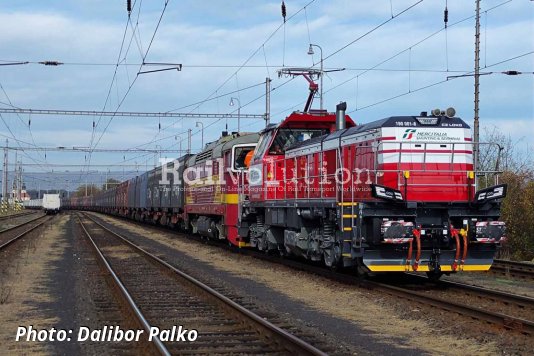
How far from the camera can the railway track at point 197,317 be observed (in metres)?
7.49

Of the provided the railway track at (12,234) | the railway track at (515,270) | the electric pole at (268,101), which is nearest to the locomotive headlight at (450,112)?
the railway track at (515,270)

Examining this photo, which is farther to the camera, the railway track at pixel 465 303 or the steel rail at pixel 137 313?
the railway track at pixel 465 303

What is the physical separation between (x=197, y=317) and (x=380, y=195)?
398 cm

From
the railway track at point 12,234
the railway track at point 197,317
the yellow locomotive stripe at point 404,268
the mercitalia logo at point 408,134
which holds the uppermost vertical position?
the mercitalia logo at point 408,134

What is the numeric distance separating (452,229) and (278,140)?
665cm

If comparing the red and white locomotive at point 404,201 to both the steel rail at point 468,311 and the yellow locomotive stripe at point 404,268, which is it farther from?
the steel rail at point 468,311

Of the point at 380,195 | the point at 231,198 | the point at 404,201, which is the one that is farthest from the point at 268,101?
Answer: the point at 380,195

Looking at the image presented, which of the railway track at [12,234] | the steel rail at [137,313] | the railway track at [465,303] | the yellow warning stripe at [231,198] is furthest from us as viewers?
the railway track at [12,234]

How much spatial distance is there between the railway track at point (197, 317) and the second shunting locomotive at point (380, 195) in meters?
2.93

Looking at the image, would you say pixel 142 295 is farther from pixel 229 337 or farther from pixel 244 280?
pixel 229 337

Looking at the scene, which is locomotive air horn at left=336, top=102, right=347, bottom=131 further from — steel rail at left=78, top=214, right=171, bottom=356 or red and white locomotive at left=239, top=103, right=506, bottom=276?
steel rail at left=78, top=214, right=171, bottom=356

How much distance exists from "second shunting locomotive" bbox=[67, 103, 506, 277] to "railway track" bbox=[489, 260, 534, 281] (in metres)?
3.29

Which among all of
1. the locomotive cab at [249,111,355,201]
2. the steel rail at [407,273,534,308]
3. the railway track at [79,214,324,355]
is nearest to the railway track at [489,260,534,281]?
the steel rail at [407,273,534,308]

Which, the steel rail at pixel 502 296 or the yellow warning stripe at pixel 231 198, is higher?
the yellow warning stripe at pixel 231 198
